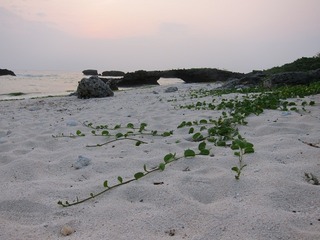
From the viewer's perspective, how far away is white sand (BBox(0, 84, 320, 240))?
5.50ft

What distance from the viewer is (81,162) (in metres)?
2.87

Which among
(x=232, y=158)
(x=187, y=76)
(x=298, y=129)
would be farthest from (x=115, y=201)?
(x=187, y=76)

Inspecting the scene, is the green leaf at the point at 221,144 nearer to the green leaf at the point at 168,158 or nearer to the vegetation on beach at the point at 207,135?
the vegetation on beach at the point at 207,135

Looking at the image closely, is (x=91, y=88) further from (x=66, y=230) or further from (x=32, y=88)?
(x=32, y=88)

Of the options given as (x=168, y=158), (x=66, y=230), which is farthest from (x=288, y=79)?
(x=66, y=230)

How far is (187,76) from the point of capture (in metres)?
29.7

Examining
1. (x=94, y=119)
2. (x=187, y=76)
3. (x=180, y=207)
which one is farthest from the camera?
(x=187, y=76)

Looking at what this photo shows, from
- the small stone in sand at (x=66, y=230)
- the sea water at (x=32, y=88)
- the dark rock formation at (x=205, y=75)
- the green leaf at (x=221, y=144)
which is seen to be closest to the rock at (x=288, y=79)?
the green leaf at (x=221, y=144)

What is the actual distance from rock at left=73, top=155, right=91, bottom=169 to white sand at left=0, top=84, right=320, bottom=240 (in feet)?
0.13

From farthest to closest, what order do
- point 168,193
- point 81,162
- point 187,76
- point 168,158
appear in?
1. point 187,76
2. point 81,162
3. point 168,158
4. point 168,193

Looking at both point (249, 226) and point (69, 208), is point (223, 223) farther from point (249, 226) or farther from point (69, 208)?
point (69, 208)

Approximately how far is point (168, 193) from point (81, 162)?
1.09 meters

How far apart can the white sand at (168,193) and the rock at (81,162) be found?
0.13 ft

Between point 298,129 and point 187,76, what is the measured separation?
26.6 m
